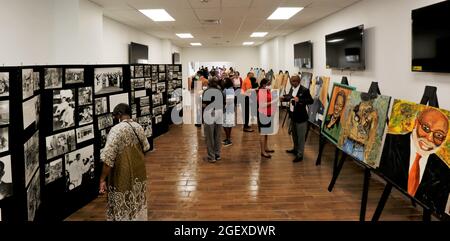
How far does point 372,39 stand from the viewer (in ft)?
20.4

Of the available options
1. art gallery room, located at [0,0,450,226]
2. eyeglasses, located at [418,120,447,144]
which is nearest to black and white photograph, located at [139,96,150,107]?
art gallery room, located at [0,0,450,226]

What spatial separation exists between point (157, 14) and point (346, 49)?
4.45 meters

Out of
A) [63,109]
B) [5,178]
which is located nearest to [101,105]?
[63,109]

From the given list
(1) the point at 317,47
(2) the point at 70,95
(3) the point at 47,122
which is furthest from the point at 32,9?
(1) the point at 317,47

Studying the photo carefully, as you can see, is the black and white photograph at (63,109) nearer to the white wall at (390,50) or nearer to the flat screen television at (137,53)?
the white wall at (390,50)

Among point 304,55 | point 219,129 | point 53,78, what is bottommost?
point 219,129

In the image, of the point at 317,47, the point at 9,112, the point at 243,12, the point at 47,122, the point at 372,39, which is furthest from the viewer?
the point at 317,47

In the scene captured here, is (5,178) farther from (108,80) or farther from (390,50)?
(390,50)

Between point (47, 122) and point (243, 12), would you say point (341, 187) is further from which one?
Answer: point (243, 12)

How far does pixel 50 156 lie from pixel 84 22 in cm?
359

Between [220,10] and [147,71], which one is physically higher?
[220,10]

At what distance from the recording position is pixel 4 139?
2.53 metres

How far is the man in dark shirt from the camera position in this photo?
5996 millimetres

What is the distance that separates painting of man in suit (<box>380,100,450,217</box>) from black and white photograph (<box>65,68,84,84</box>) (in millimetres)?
3623
